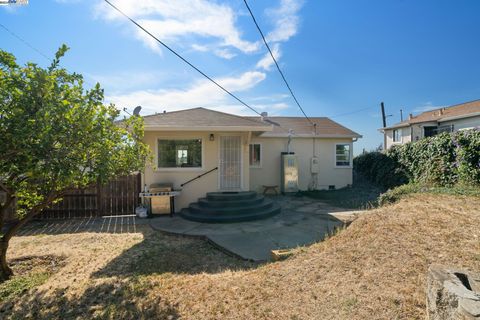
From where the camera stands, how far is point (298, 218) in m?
7.30

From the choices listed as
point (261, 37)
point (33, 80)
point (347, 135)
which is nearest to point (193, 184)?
point (261, 37)

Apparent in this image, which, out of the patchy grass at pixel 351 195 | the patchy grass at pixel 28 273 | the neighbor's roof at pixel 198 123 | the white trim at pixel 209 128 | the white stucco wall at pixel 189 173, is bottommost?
the patchy grass at pixel 28 273

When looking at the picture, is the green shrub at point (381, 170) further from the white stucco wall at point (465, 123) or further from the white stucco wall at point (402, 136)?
the white stucco wall at point (402, 136)

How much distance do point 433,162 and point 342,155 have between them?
14.6 ft

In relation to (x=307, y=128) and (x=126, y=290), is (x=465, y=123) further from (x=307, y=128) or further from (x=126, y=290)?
(x=126, y=290)

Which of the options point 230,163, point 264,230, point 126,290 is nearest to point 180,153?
point 230,163

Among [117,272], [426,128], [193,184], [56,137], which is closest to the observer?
[56,137]

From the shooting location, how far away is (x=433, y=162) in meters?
9.43

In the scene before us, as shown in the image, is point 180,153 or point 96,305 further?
point 180,153

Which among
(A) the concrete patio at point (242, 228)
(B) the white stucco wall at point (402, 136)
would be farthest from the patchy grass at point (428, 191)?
(B) the white stucco wall at point (402, 136)

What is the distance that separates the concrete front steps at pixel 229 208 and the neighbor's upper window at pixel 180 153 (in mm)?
1360

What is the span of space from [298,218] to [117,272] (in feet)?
16.9

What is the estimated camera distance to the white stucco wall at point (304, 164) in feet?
41.0

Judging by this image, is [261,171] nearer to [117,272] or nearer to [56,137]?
[117,272]
